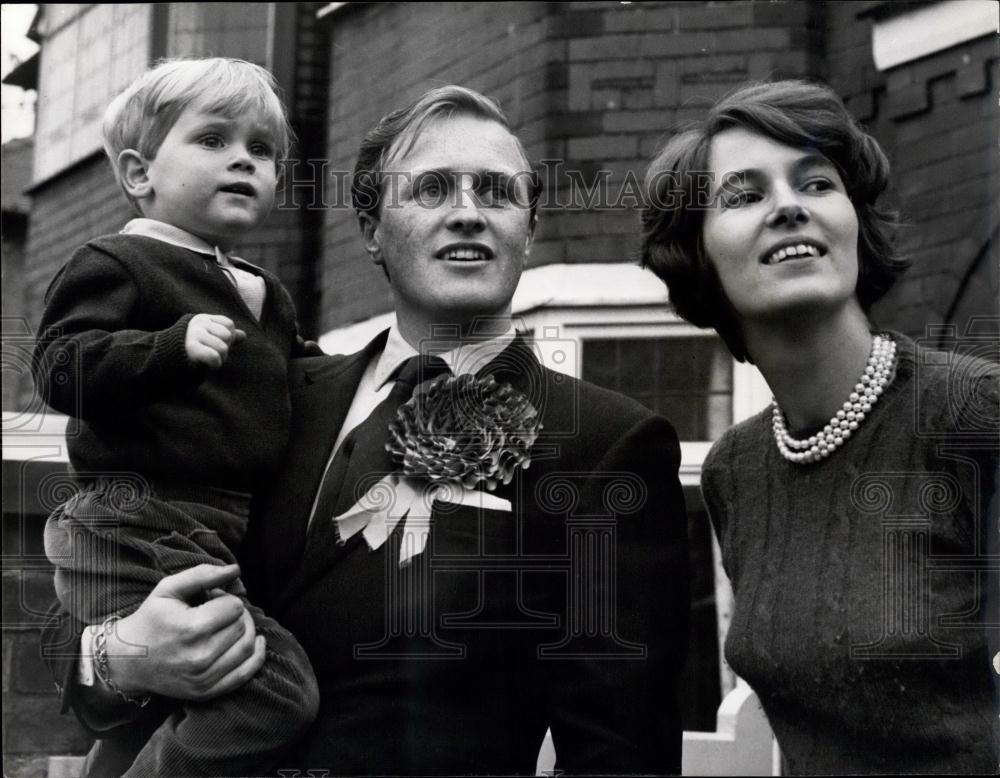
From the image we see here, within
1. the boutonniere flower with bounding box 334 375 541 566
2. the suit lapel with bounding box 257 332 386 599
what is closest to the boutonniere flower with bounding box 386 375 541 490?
the boutonniere flower with bounding box 334 375 541 566

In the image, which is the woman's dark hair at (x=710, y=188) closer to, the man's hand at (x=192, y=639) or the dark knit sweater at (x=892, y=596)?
Result: the dark knit sweater at (x=892, y=596)

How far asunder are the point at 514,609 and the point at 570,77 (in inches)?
44.9

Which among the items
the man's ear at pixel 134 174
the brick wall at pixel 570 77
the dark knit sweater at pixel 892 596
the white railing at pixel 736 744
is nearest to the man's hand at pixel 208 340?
the man's ear at pixel 134 174

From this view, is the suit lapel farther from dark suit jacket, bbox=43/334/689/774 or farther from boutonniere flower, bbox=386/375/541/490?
boutonniere flower, bbox=386/375/541/490

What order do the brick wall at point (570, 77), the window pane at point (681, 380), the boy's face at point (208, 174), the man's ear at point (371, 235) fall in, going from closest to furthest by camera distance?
the boy's face at point (208, 174), the man's ear at point (371, 235), the window pane at point (681, 380), the brick wall at point (570, 77)

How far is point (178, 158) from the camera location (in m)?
1.94

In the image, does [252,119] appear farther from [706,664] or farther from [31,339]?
[706,664]

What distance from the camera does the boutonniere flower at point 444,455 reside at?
191 cm

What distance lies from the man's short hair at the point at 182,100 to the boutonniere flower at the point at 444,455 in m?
0.46

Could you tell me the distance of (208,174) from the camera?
194 cm

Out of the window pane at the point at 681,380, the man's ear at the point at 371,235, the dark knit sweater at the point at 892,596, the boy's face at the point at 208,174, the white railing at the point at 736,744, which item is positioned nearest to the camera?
the dark knit sweater at the point at 892,596

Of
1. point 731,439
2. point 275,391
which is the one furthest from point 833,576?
point 275,391

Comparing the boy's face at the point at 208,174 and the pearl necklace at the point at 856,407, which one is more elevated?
the boy's face at the point at 208,174

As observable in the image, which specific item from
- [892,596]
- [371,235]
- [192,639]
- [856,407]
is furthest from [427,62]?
[892,596]
